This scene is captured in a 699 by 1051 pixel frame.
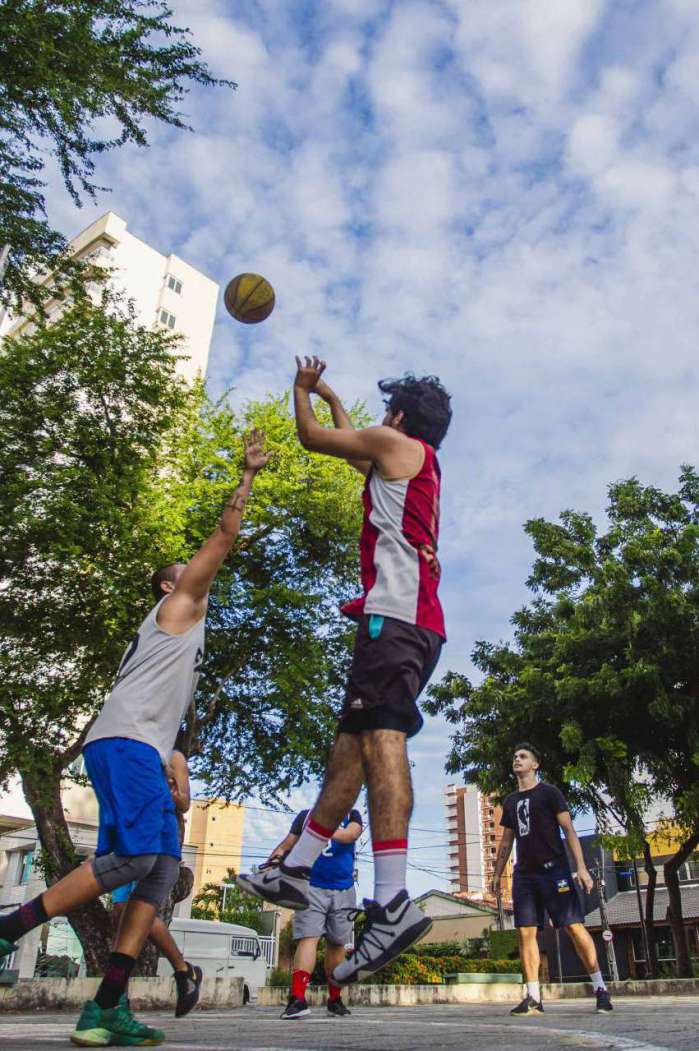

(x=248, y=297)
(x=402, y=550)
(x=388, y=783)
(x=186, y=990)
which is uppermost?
(x=248, y=297)

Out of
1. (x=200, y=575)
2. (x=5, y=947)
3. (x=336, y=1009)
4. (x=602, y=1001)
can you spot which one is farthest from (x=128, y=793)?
(x=602, y=1001)

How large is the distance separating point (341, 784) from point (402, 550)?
38.7 inches

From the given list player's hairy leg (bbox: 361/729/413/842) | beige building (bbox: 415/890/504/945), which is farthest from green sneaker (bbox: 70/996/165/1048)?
beige building (bbox: 415/890/504/945)

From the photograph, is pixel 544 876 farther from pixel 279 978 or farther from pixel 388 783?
pixel 279 978

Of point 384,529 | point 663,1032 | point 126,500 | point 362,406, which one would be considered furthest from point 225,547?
point 362,406

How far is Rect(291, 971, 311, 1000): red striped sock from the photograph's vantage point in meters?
6.25

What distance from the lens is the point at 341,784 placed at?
305 cm

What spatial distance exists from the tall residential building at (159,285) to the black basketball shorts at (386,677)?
156ft

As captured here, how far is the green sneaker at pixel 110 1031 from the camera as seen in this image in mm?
2992

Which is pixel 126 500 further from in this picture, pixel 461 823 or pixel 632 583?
pixel 461 823

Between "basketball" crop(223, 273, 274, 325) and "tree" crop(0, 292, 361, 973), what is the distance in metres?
8.98

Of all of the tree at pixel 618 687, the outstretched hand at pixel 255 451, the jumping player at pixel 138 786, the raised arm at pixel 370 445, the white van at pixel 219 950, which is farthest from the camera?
the white van at pixel 219 950

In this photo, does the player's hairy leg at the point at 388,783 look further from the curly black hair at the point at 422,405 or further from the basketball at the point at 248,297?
the basketball at the point at 248,297

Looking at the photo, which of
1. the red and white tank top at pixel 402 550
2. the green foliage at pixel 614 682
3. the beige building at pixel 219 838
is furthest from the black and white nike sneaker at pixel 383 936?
the beige building at pixel 219 838
